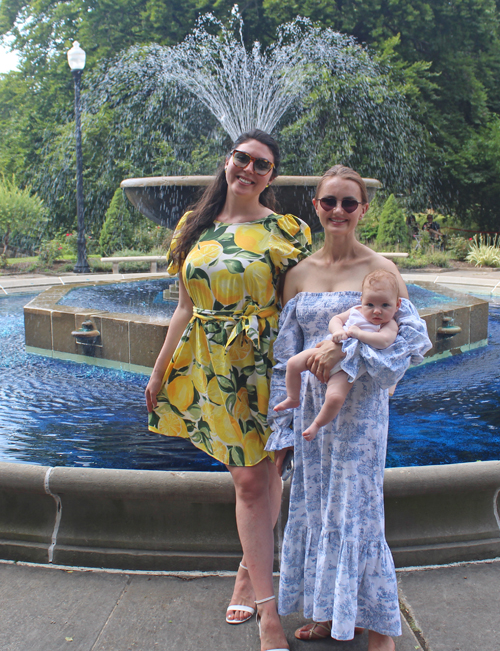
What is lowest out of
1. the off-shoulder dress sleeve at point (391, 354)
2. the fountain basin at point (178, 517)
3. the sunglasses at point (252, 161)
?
the fountain basin at point (178, 517)

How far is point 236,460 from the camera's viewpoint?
7.24 ft

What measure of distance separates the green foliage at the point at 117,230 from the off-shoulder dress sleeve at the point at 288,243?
17456mm

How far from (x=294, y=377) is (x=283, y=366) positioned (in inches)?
4.6

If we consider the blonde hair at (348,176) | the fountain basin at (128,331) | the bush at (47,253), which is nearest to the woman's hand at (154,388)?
the blonde hair at (348,176)

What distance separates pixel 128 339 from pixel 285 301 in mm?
3451

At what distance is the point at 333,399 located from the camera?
6.20 feet

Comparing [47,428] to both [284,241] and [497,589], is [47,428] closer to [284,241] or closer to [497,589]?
[284,241]

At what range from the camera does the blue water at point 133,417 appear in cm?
371

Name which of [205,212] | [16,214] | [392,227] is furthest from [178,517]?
[392,227]

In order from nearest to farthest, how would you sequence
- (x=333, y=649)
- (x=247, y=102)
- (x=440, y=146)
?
(x=333, y=649) → (x=247, y=102) → (x=440, y=146)

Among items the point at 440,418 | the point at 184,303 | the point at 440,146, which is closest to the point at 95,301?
the point at 440,418

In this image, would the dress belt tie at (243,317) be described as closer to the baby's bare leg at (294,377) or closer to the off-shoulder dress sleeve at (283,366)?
the off-shoulder dress sleeve at (283,366)

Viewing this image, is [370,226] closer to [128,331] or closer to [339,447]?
[128,331]

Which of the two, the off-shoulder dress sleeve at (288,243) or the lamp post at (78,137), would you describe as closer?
the off-shoulder dress sleeve at (288,243)
